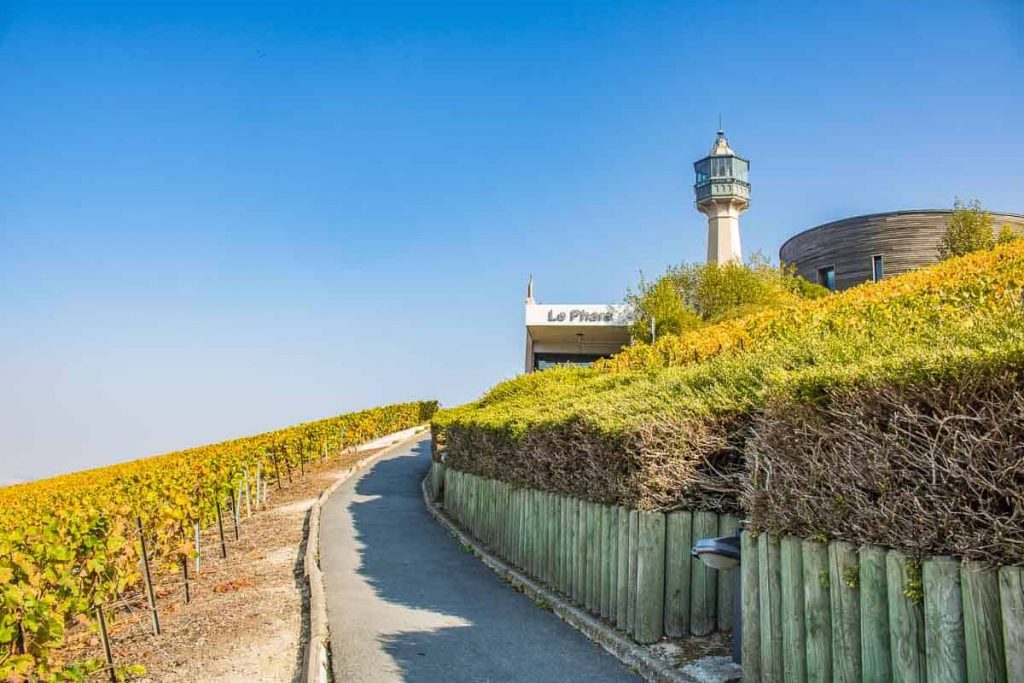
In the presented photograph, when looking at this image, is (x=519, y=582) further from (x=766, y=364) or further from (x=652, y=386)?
(x=766, y=364)

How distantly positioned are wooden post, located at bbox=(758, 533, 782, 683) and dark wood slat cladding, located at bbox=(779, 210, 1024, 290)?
42753 millimetres

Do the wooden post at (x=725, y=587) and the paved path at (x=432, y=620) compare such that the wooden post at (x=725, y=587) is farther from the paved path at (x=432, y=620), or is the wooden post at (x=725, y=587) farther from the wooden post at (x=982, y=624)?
the wooden post at (x=982, y=624)

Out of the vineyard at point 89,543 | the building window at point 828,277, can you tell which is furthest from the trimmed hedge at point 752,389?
the building window at point 828,277

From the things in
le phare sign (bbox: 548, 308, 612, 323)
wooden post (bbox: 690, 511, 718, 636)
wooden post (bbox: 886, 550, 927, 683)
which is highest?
le phare sign (bbox: 548, 308, 612, 323)

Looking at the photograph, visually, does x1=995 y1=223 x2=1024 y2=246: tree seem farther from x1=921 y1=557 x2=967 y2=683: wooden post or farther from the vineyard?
the vineyard

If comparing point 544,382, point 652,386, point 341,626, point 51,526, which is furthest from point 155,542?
point 544,382

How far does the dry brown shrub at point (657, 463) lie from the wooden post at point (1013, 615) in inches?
97.3

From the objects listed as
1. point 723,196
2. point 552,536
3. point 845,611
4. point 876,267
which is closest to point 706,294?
point 876,267

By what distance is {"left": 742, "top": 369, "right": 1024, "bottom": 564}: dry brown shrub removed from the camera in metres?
3.68

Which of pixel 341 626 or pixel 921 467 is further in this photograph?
pixel 341 626

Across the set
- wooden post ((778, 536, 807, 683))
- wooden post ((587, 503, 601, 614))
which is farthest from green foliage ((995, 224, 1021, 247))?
wooden post ((778, 536, 807, 683))

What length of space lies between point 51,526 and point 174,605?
3222 mm

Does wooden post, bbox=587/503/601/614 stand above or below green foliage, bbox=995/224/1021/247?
below

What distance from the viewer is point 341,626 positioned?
8.36 meters
